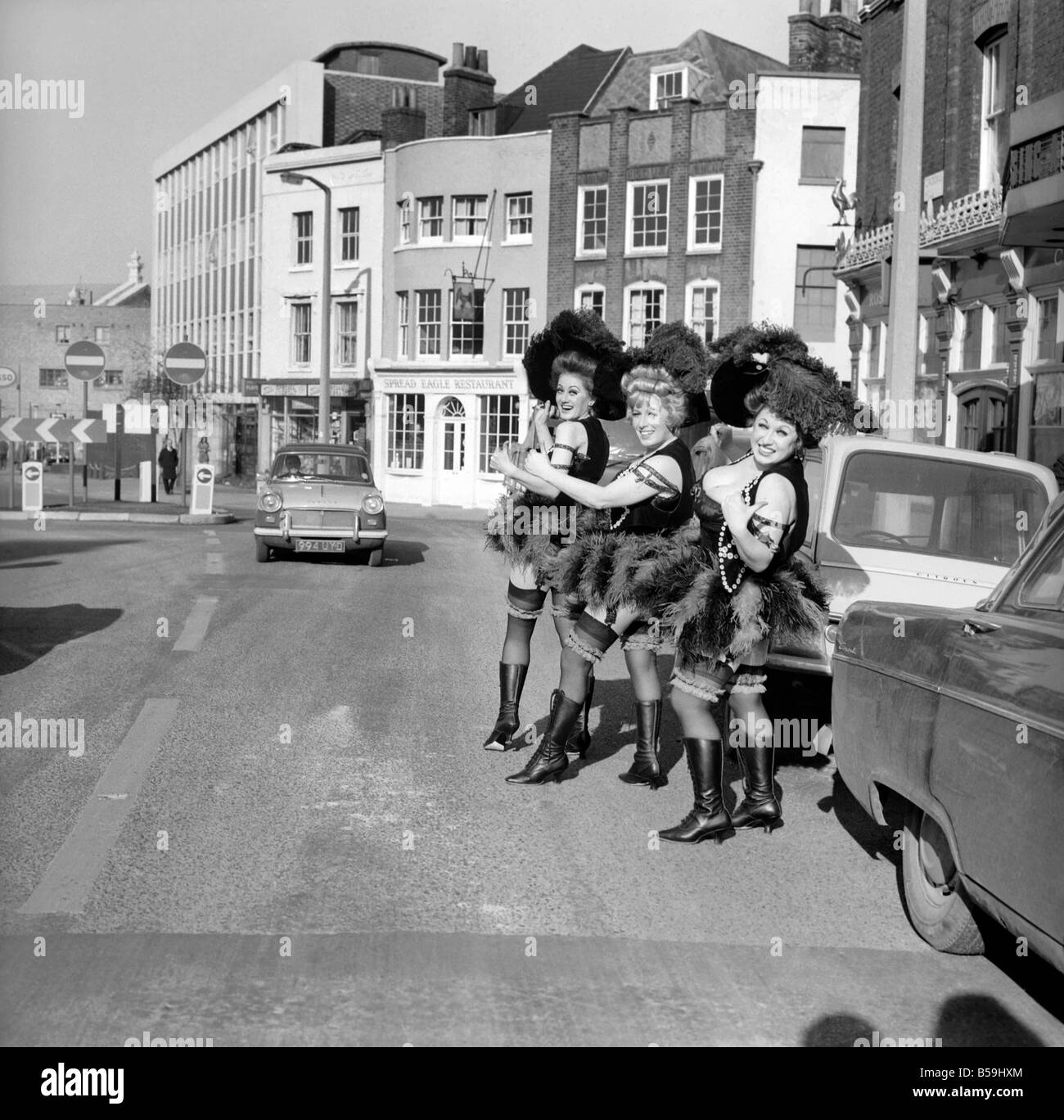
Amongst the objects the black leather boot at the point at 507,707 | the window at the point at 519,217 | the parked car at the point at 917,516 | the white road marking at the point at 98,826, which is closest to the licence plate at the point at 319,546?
the parked car at the point at 917,516

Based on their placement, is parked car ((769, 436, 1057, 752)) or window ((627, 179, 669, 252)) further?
window ((627, 179, 669, 252))

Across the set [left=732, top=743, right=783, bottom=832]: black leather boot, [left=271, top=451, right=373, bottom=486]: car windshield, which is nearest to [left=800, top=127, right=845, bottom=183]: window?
[left=271, top=451, right=373, bottom=486]: car windshield

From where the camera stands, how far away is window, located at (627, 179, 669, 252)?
42500 mm

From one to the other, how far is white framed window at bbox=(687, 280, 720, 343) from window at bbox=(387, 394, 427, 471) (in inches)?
375

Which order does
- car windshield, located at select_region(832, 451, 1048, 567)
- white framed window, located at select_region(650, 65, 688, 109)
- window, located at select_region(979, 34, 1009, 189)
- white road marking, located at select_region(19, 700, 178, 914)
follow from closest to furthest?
white road marking, located at select_region(19, 700, 178, 914) < car windshield, located at select_region(832, 451, 1048, 567) < window, located at select_region(979, 34, 1009, 189) < white framed window, located at select_region(650, 65, 688, 109)

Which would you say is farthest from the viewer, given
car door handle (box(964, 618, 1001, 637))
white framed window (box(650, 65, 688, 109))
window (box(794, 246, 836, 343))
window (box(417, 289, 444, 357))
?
window (box(417, 289, 444, 357))

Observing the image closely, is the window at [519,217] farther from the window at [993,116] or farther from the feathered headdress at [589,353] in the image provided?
the feathered headdress at [589,353]

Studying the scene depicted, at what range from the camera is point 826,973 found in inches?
176

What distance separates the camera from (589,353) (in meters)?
7.42

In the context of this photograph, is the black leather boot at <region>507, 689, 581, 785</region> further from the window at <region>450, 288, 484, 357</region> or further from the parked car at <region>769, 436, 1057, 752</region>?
the window at <region>450, 288, 484, 357</region>

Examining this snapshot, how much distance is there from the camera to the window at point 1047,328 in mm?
20875

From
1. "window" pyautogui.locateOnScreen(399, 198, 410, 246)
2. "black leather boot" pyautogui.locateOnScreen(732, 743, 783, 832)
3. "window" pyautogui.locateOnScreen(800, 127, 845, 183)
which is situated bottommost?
"black leather boot" pyautogui.locateOnScreen(732, 743, 783, 832)
